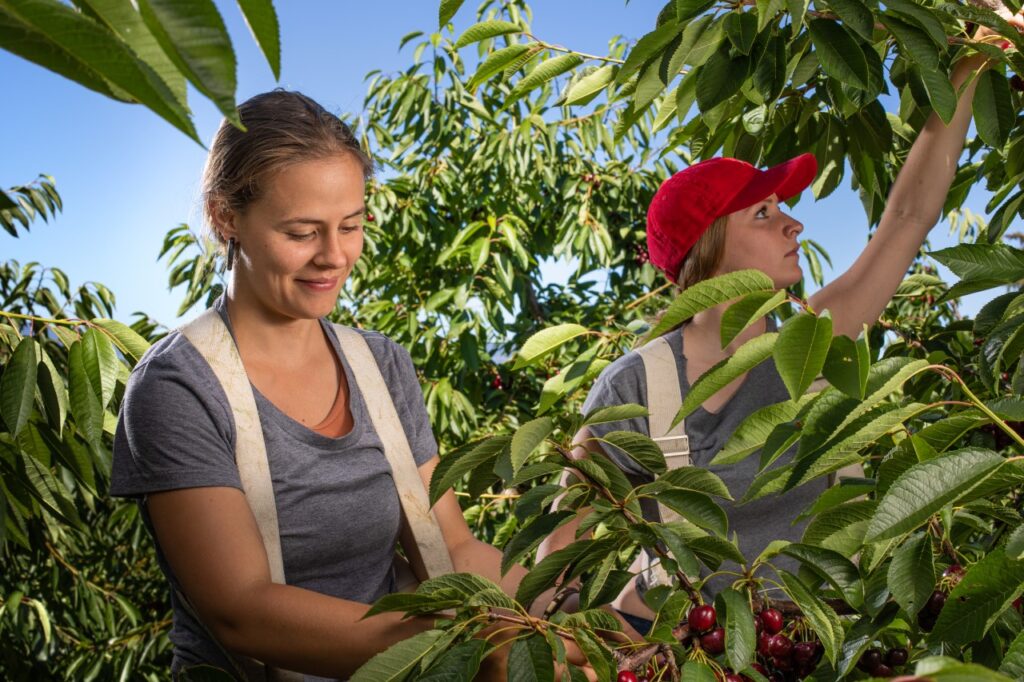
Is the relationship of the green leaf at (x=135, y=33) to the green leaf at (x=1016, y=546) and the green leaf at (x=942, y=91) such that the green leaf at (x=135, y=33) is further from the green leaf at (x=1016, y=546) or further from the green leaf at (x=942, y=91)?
the green leaf at (x=942, y=91)

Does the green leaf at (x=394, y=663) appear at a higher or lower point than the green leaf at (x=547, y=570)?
lower

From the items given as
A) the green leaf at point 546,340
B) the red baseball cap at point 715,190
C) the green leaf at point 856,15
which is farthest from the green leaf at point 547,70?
the green leaf at point 856,15

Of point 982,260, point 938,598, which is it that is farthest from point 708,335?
point 938,598

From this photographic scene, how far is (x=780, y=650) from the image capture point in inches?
36.4

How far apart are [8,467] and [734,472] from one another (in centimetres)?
125

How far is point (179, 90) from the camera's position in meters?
0.41

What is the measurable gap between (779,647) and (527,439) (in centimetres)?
31

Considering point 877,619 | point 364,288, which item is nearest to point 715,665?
point 877,619

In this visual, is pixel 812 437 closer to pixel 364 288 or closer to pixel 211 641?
pixel 211 641

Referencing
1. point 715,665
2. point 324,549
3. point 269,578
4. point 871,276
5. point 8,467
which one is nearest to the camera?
point 715,665

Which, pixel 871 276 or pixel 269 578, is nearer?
pixel 269 578

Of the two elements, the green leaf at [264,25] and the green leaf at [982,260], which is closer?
the green leaf at [264,25]

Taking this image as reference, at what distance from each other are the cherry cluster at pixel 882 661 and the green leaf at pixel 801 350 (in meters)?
0.28

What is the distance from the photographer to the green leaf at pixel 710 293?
81cm
